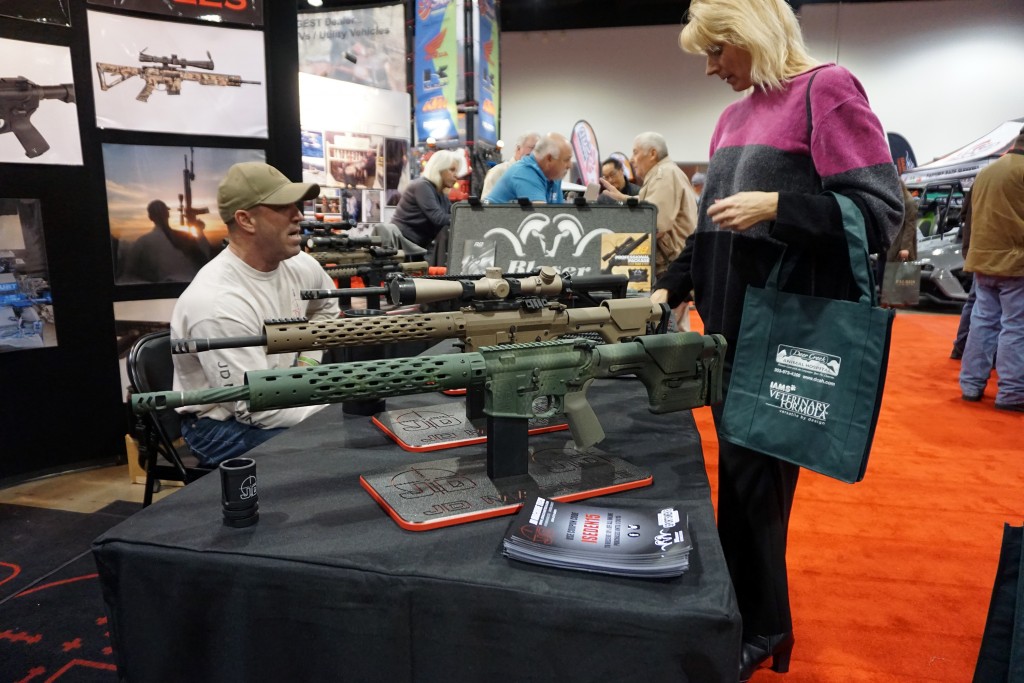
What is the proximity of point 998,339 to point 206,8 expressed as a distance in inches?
223

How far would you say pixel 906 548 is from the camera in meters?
2.66

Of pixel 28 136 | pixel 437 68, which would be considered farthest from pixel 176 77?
pixel 437 68

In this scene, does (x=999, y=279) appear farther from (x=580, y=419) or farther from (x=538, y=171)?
(x=580, y=419)

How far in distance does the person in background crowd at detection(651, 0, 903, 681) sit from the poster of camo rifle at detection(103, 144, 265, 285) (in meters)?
2.98

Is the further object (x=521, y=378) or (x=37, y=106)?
(x=37, y=106)

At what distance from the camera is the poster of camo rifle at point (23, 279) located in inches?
125

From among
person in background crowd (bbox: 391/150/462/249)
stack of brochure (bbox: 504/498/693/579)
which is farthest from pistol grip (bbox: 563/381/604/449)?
person in background crowd (bbox: 391/150/462/249)

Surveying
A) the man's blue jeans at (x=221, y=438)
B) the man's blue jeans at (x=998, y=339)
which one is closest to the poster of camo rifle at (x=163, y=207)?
the man's blue jeans at (x=221, y=438)

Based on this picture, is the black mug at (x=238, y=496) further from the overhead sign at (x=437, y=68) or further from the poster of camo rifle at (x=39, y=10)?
the overhead sign at (x=437, y=68)

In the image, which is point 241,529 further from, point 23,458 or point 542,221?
point 23,458

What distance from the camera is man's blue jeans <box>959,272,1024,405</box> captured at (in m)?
4.54

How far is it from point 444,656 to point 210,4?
373 centimetres

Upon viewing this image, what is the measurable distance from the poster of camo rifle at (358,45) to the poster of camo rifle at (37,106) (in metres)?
3.97

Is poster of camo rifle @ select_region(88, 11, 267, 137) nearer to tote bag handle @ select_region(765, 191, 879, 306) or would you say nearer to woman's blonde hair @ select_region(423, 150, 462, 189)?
woman's blonde hair @ select_region(423, 150, 462, 189)
